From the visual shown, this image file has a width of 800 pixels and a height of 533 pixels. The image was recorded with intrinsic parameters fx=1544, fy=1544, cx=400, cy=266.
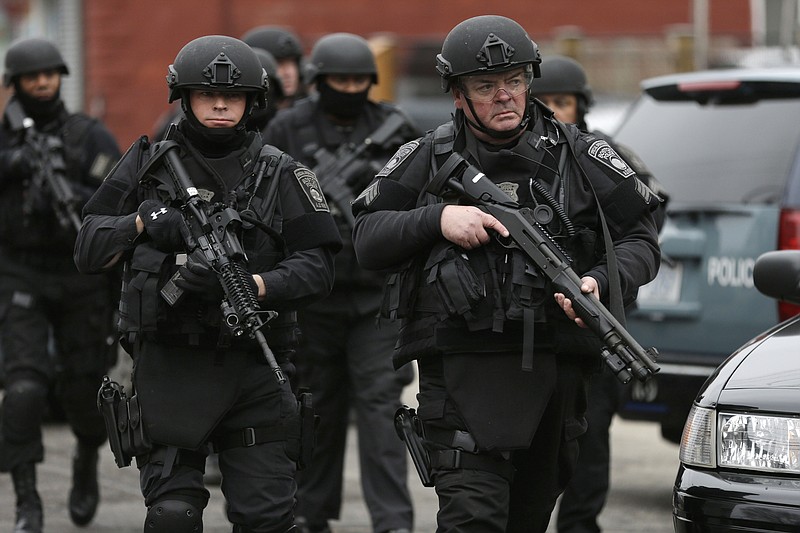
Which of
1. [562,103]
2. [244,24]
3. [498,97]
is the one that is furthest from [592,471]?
[244,24]

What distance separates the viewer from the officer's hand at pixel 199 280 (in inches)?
181

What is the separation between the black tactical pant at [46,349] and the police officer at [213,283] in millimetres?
1868

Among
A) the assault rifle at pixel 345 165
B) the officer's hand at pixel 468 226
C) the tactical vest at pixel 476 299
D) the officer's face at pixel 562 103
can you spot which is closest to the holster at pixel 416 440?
the tactical vest at pixel 476 299

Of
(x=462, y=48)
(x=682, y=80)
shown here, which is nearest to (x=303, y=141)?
(x=682, y=80)

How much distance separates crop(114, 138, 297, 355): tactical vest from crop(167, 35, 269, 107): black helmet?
22 cm

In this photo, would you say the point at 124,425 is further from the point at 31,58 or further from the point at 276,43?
the point at 276,43

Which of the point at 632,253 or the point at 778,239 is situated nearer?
the point at 632,253

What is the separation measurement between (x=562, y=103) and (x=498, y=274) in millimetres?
2147

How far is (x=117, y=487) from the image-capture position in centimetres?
784

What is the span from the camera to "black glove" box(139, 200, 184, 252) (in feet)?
15.3

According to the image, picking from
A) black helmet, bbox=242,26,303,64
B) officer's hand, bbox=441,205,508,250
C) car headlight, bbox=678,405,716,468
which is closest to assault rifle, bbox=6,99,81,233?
black helmet, bbox=242,26,303,64

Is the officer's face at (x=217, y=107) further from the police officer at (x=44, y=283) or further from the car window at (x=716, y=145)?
the car window at (x=716, y=145)

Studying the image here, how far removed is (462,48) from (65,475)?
4.38m

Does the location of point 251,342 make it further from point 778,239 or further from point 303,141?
point 778,239
